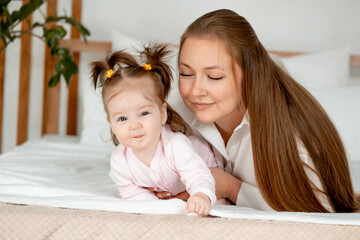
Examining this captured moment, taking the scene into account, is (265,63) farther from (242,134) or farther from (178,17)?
(178,17)

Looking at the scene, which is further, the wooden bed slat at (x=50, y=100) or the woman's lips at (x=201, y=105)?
the wooden bed slat at (x=50, y=100)

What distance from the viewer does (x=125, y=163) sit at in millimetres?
1206

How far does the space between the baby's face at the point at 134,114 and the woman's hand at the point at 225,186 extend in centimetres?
23

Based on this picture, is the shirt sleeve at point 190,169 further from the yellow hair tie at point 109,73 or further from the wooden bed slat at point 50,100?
the wooden bed slat at point 50,100

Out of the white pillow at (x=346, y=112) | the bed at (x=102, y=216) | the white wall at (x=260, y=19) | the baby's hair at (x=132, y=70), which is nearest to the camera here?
the bed at (x=102, y=216)

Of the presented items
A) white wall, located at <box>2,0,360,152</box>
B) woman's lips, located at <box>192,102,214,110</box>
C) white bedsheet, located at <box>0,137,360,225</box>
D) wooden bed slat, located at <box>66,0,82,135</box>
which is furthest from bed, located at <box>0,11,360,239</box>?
white wall, located at <box>2,0,360,152</box>

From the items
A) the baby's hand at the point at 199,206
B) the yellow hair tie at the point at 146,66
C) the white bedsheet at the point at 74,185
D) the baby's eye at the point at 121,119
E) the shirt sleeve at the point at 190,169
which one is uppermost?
the yellow hair tie at the point at 146,66

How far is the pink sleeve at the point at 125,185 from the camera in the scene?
1.17 m

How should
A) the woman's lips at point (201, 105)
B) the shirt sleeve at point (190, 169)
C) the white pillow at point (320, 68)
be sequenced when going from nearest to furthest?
the shirt sleeve at point (190, 169) → the woman's lips at point (201, 105) → the white pillow at point (320, 68)

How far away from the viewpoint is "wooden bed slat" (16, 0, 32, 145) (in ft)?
7.87

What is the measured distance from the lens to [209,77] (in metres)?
1.22

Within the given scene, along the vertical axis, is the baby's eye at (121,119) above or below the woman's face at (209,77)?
below

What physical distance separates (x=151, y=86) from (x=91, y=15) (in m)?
1.40

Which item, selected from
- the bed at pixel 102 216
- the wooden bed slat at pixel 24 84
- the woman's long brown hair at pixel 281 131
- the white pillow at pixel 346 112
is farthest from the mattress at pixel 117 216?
the wooden bed slat at pixel 24 84
